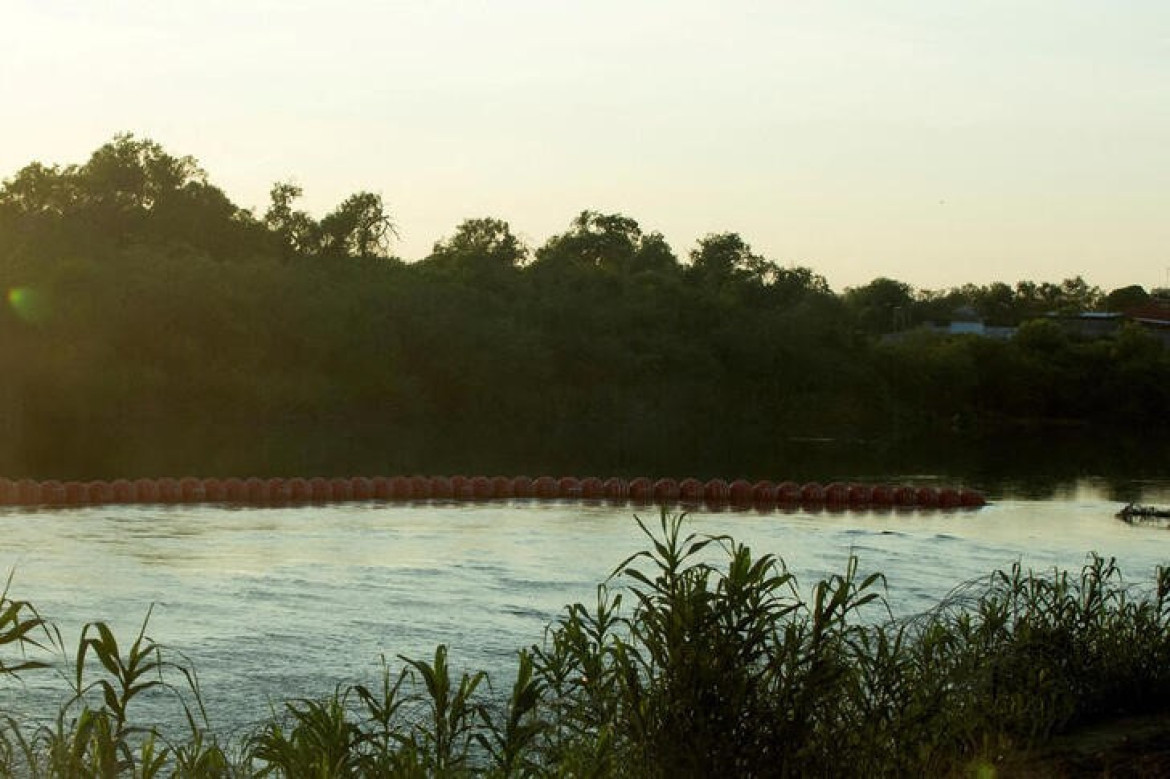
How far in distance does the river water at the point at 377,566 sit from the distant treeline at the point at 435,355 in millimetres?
8515

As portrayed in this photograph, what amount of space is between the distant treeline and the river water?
8.52 meters

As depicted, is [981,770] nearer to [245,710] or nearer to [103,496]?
[245,710]

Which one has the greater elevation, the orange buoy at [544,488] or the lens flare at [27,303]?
the lens flare at [27,303]

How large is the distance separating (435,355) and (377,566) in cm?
4357

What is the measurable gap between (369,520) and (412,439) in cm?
2328

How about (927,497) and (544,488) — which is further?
(927,497)

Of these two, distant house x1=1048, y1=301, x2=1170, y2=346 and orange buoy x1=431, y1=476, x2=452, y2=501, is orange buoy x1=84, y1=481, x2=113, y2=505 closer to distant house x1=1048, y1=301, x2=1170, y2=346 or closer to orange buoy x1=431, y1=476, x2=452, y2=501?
orange buoy x1=431, y1=476, x2=452, y2=501

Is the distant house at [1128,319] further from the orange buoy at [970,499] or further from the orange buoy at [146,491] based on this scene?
the orange buoy at [146,491]

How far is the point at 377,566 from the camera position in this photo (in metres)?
→ 18.0

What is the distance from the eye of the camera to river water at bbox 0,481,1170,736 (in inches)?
498

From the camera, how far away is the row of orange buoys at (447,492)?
23750mm

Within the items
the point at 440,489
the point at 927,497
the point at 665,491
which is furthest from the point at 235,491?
the point at 927,497

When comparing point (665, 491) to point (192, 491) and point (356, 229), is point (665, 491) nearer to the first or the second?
point (192, 491)

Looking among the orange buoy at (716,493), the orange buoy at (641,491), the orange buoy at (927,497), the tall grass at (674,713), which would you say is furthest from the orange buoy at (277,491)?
the tall grass at (674,713)
